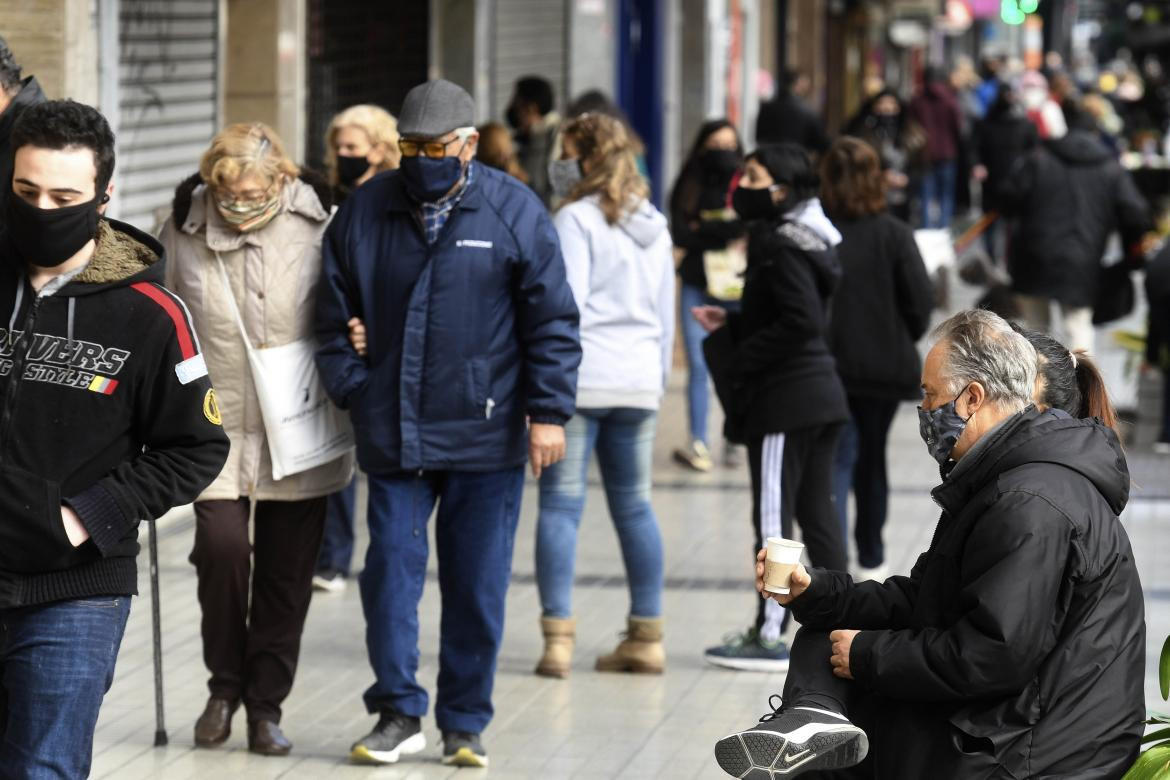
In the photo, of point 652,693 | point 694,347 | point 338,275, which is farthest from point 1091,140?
point 338,275

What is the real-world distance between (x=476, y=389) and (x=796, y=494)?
6.03 ft

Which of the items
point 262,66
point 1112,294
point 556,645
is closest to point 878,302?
point 556,645

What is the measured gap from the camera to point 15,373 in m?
3.93

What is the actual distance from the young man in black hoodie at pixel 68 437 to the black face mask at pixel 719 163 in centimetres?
689

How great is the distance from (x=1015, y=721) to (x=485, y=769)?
221 cm

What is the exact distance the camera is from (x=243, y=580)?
588 centimetres

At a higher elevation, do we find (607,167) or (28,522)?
(607,167)

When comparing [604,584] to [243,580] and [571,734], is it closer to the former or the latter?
[571,734]

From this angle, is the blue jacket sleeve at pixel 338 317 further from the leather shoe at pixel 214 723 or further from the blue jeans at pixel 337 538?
the blue jeans at pixel 337 538

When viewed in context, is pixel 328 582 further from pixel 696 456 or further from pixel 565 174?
pixel 696 456

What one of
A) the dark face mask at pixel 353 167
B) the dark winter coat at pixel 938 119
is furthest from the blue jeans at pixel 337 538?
the dark winter coat at pixel 938 119

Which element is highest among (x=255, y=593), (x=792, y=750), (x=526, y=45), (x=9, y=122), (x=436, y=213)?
(x=526, y=45)

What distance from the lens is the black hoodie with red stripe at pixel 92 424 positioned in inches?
153

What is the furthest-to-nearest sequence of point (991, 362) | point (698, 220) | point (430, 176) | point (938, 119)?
point (938, 119) → point (698, 220) → point (430, 176) → point (991, 362)
